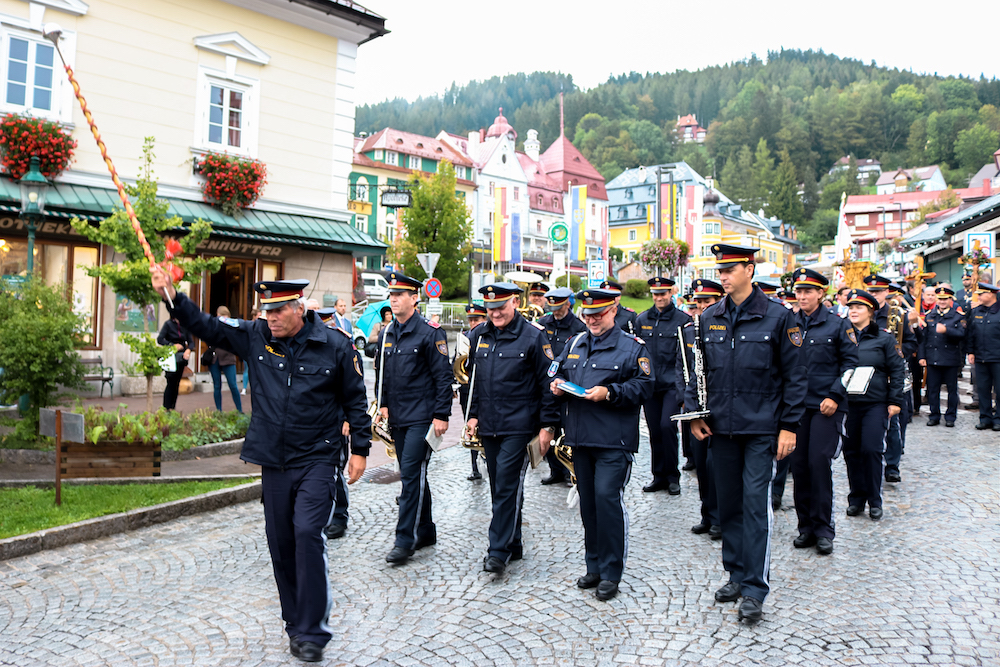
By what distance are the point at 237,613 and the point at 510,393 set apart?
8.00 ft

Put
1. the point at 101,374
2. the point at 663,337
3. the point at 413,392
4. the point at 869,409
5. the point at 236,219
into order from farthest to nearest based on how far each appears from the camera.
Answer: the point at 236,219 < the point at 101,374 < the point at 663,337 < the point at 869,409 < the point at 413,392

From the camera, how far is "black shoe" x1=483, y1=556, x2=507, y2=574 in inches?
227

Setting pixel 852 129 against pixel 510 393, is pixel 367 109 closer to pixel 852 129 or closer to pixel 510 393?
pixel 852 129

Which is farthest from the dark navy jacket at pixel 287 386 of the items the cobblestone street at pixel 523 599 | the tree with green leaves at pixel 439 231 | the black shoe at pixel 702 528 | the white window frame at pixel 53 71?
the tree with green leaves at pixel 439 231

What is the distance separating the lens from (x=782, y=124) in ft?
475

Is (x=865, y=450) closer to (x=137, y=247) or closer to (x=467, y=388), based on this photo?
(x=467, y=388)

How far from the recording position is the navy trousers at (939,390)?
13.3 metres

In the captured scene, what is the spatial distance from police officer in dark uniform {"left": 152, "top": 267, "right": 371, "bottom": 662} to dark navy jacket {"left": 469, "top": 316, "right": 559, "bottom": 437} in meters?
1.64

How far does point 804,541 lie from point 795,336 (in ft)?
7.21

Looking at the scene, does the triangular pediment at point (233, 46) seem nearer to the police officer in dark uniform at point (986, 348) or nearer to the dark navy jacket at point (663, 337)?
the dark navy jacket at point (663, 337)

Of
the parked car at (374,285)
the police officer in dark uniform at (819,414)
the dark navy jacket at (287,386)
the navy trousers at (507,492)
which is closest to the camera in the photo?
the dark navy jacket at (287,386)

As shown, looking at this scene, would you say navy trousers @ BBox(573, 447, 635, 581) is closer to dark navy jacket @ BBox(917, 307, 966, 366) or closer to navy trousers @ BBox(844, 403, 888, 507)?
navy trousers @ BBox(844, 403, 888, 507)

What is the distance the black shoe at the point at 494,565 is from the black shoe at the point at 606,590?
76 centimetres

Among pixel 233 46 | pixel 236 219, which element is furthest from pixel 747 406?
pixel 233 46
